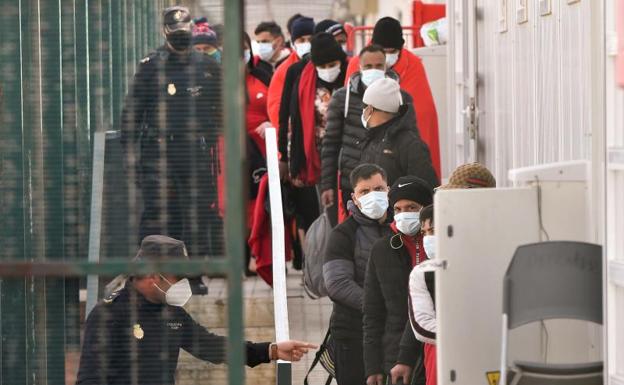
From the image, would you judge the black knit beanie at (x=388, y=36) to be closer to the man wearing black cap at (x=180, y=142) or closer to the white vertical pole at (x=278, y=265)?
the white vertical pole at (x=278, y=265)

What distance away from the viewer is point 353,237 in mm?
8242

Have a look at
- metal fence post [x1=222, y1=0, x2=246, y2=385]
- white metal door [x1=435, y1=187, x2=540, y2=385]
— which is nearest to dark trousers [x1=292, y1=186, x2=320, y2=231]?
white metal door [x1=435, y1=187, x2=540, y2=385]

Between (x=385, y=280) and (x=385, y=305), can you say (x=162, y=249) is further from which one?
(x=385, y=305)

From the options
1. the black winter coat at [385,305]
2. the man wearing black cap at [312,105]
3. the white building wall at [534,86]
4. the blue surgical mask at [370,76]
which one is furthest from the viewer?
the man wearing black cap at [312,105]

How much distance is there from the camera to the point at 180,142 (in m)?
5.68

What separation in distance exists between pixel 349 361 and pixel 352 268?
46 cm

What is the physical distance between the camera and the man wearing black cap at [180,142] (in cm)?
561

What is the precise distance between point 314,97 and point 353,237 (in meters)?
3.66

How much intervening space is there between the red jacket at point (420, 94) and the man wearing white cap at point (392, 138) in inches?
58.6

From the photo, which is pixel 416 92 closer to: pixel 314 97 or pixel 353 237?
pixel 314 97

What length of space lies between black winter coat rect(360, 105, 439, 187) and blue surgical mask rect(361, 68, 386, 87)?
73 cm

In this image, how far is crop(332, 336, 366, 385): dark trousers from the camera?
8227 mm

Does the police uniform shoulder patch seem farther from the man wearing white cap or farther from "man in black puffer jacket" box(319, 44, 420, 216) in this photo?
"man in black puffer jacket" box(319, 44, 420, 216)

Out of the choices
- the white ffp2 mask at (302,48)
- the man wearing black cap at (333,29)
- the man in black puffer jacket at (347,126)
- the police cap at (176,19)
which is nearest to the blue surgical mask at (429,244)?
the police cap at (176,19)
